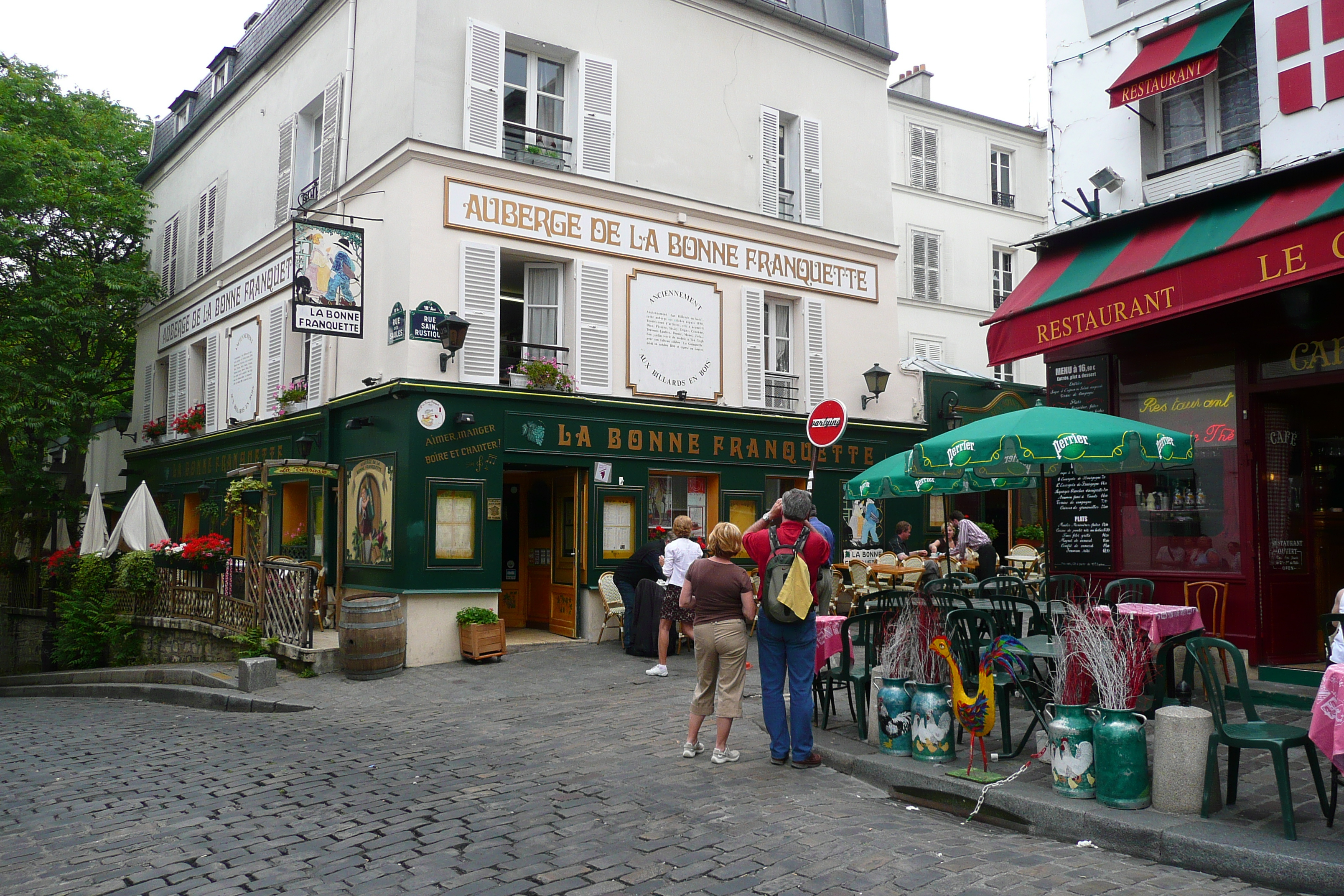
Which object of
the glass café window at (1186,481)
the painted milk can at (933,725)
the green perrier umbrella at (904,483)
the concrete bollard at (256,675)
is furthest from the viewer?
the concrete bollard at (256,675)

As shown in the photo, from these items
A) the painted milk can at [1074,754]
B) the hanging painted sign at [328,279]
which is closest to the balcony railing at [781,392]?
the hanging painted sign at [328,279]

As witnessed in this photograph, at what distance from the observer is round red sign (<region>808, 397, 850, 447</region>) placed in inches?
373

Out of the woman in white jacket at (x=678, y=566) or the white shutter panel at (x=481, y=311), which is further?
the white shutter panel at (x=481, y=311)

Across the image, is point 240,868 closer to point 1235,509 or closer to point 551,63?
point 1235,509

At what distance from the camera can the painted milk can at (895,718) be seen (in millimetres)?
6512

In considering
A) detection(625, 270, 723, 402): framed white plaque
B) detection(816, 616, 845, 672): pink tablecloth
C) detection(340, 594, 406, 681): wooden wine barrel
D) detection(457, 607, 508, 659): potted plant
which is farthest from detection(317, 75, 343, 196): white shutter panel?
detection(816, 616, 845, 672): pink tablecloth

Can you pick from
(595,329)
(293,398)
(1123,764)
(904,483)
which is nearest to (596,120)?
(595,329)

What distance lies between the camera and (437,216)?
1243cm

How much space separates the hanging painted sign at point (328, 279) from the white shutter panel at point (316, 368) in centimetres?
203

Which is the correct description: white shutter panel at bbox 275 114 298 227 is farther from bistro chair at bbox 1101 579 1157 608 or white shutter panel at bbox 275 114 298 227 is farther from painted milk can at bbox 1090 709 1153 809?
painted milk can at bbox 1090 709 1153 809

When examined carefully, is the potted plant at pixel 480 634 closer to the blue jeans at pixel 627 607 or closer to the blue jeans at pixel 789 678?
the blue jeans at pixel 627 607

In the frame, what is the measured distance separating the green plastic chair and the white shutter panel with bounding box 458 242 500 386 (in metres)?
9.21

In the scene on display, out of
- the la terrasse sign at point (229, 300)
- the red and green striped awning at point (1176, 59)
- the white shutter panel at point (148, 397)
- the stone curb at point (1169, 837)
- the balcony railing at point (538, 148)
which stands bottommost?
the stone curb at point (1169, 837)

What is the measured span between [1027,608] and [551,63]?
33.2 feet
